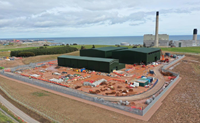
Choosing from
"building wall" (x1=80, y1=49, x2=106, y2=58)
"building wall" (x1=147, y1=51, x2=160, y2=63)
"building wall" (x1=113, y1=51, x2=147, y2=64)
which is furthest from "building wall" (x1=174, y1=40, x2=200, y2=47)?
"building wall" (x1=80, y1=49, x2=106, y2=58)

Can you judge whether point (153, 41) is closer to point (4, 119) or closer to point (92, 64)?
point (92, 64)

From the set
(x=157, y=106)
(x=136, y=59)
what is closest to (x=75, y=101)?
(x=157, y=106)

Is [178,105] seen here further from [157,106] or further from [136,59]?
[136,59]

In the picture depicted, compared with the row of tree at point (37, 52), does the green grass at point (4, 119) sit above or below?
below

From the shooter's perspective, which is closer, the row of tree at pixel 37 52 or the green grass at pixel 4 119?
the green grass at pixel 4 119

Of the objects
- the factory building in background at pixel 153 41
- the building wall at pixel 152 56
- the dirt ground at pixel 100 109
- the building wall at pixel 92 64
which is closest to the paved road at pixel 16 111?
the dirt ground at pixel 100 109

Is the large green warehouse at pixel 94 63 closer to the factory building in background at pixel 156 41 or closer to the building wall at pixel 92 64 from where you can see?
the building wall at pixel 92 64

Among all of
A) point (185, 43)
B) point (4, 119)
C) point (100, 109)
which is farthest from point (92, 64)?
point (185, 43)
